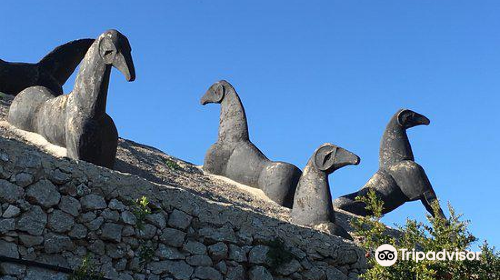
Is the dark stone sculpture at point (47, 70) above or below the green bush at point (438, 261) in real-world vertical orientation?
above

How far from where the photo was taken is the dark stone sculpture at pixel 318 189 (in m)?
12.1

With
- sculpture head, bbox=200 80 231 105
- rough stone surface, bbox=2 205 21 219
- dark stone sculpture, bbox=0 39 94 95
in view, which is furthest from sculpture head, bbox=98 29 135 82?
sculpture head, bbox=200 80 231 105

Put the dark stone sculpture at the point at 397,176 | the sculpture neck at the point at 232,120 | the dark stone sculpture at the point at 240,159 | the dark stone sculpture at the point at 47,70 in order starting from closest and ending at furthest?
the dark stone sculpture at the point at 240,159 → the sculpture neck at the point at 232,120 → the dark stone sculpture at the point at 397,176 → the dark stone sculpture at the point at 47,70

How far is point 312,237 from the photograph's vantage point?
9391 mm

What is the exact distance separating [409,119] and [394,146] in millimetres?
948

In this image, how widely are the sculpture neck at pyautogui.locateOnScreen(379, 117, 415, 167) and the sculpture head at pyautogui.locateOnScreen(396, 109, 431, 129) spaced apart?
116 millimetres

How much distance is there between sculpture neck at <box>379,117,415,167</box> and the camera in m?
17.5

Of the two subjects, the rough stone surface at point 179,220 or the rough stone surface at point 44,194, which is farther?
the rough stone surface at point 179,220

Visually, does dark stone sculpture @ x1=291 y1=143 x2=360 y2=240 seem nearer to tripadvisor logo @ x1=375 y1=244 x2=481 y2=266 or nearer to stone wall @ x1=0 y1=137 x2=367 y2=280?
stone wall @ x1=0 y1=137 x2=367 y2=280

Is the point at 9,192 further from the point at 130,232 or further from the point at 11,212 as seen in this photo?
the point at 130,232

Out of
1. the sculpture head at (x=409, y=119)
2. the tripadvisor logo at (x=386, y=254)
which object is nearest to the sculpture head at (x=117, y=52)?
the tripadvisor logo at (x=386, y=254)

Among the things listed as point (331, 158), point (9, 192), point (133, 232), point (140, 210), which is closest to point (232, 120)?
point (331, 158)

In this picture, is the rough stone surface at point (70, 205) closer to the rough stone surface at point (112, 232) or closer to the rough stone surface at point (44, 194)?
the rough stone surface at point (44, 194)

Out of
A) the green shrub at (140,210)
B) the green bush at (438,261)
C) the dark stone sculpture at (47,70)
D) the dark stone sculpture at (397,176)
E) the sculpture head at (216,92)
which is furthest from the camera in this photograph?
the sculpture head at (216,92)
